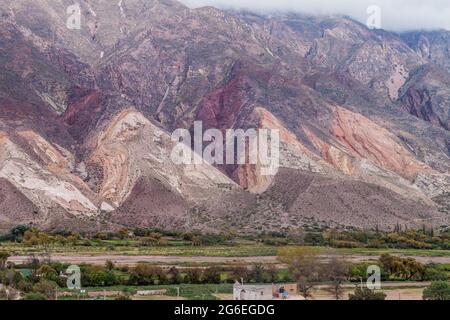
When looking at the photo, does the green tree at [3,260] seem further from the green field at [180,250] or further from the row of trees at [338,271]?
the row of trees at [338,271]

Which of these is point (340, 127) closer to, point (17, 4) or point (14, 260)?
point (14, 260)

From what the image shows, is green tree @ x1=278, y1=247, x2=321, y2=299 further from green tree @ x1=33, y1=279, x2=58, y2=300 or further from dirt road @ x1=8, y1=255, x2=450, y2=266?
green tree @ x1=33, y1=279, x2=58, y2=300
